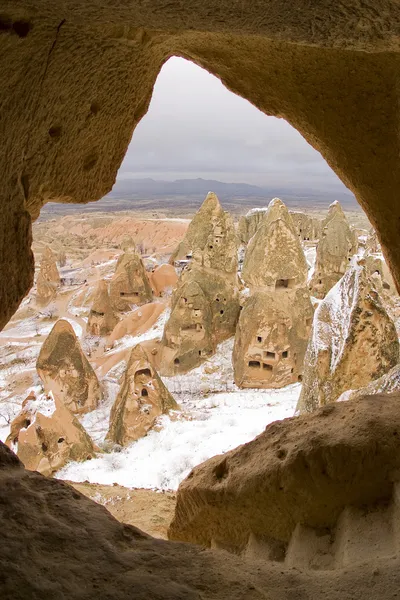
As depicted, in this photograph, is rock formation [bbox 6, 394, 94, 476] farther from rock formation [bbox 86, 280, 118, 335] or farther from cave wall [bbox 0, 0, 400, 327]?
rock formation [bbox 86, 280, 118, 335]

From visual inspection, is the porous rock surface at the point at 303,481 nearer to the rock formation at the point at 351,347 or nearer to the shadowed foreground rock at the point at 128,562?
the shadowed foreground rock at the point at 128,562

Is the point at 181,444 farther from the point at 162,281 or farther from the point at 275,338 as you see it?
the point at 162,281

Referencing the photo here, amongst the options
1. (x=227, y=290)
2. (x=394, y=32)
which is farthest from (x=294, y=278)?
(x=394, y=32)

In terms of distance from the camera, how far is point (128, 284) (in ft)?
50.1

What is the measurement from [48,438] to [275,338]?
506cm

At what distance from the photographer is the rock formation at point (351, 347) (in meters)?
4.08

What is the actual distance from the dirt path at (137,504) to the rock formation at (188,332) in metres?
5.94

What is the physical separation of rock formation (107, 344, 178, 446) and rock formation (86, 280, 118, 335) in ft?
25.4

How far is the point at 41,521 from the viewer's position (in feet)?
Answer: 3.62

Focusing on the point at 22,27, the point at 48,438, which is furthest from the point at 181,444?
the point at 22,27

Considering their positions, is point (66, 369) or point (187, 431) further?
point (66, 369)

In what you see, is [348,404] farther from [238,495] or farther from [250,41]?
[250,41]

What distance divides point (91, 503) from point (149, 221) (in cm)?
3810

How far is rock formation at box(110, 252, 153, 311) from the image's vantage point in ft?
50.0
